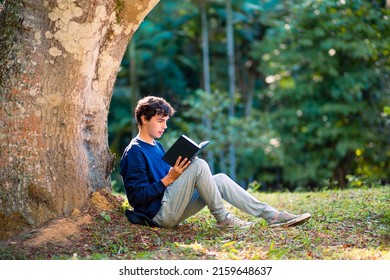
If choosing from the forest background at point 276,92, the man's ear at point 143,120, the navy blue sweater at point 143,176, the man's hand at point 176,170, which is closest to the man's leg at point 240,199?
the man's hand at point 176,170

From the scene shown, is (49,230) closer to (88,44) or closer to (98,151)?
(98,151)

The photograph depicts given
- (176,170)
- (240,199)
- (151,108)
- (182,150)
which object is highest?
(151,108)

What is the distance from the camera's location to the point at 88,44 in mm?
5195

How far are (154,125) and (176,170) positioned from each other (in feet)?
1.55

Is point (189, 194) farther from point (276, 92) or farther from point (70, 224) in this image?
point (276, 92)

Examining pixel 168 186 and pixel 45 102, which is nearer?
pixel 45 102

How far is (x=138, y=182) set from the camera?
528 cm

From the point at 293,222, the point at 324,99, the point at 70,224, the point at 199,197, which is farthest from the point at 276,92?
the point at 70,224

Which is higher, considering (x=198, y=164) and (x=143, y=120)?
(x=143, y=120)

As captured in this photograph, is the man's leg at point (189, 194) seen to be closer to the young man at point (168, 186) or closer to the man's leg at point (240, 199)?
the young man at point (168, 186)

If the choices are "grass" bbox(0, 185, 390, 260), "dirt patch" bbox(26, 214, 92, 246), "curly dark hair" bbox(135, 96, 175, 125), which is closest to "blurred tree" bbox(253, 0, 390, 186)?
"grass" bbox(0, 185, 390, 260)

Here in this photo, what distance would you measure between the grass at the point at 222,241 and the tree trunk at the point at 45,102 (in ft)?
1.04

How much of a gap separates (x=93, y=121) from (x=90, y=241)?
111cm
